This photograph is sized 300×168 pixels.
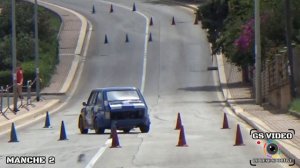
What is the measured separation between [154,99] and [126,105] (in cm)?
2390

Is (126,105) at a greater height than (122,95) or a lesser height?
lesser

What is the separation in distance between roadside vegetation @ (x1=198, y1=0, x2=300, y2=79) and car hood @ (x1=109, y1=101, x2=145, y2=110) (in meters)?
15.3

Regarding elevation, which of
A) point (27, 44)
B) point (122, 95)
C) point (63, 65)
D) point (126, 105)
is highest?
point (27, 44)

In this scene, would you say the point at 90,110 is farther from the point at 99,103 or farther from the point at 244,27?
the point at 244,27

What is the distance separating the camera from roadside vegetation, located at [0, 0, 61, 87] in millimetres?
62469

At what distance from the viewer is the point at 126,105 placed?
28594 mm

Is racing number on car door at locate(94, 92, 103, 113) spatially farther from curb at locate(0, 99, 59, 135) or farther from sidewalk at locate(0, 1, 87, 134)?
sidewalk at locate(0, 1, 87, 134)

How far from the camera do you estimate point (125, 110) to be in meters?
28.5

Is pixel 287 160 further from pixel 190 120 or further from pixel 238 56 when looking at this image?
pixel 238 56

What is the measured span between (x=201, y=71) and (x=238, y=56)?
13.0 m

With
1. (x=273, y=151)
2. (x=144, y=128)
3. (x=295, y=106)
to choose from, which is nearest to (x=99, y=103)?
(x=144, y=128)

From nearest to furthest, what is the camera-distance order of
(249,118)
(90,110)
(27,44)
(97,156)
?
(97,156) → (90,110) → (249,118) → (27,44)

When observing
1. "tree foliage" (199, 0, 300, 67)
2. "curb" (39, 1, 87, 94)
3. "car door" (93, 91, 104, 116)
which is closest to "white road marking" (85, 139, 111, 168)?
"car door" (93, 91, 104, 116)

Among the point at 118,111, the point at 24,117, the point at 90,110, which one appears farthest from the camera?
the point at 24,117
